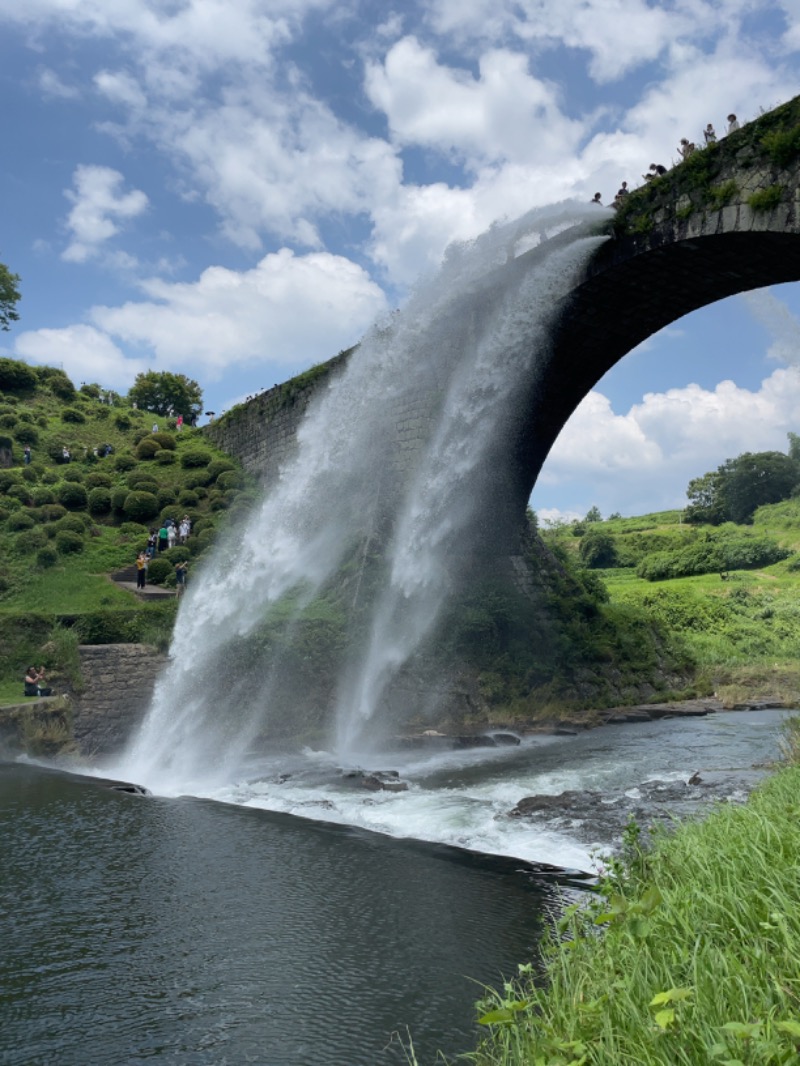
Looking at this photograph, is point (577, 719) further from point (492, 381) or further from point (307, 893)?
point (307, 893)

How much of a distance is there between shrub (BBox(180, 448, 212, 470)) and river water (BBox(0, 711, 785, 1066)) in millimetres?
22924

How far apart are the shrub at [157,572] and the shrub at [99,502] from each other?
→ 268 inches

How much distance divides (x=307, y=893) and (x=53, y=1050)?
281cm

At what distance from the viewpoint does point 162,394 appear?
67.1 m

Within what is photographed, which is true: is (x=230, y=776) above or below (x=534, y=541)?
below

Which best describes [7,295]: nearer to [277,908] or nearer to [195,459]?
[195,459]

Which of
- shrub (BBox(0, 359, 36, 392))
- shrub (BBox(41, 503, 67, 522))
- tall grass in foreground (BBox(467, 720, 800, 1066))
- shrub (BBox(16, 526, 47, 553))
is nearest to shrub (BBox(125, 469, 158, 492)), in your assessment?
shrub (BBox(41, 503, 67, 522))

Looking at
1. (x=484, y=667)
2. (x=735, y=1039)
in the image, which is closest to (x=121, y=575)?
(x=484, y=667)

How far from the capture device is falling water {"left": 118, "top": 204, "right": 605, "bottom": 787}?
18109 millimetres

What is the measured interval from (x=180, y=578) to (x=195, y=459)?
484 inches

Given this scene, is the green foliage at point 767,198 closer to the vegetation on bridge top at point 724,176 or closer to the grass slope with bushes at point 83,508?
the vegetation on bridge top at point 724,176

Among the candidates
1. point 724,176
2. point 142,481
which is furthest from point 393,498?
point 142,481

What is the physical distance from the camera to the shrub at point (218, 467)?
108 ft

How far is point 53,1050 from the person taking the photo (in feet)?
13.9
